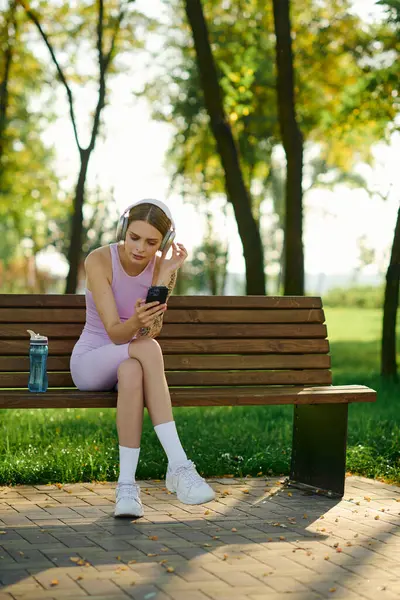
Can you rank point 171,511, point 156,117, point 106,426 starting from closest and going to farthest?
1. point 171,511
2. point 106,426
3. point 156,117

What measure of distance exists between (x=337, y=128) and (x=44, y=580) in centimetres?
1315

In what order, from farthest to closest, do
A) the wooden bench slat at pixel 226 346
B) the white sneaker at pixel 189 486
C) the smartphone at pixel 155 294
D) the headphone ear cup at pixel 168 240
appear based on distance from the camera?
the wooden bench slat at pixel 226 346 < the headphone ear cup at pixel 168 240 < the smartphone at pixel 155 294 < the white sneaker at pixel 189 486

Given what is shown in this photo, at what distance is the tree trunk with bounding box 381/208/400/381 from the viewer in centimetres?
1126

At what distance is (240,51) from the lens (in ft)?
60.3

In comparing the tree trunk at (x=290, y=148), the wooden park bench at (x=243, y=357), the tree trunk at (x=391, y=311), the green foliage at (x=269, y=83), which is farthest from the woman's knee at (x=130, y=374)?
the green foliage at (x=269, y=83)

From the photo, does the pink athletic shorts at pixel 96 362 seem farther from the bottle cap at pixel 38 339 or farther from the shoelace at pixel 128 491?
the shoelace at pixel 128 491

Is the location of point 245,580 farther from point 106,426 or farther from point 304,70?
point 304,70

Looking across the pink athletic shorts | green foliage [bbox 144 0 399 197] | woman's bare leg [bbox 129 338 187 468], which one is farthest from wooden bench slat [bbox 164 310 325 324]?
green foliage [bbox 144 0 399 197]

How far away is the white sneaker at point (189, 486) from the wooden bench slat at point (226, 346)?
1100 mm

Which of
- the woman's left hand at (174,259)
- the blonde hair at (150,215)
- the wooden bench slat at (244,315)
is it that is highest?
the blonde hair at (150,215)

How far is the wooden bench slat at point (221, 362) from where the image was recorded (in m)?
5.84

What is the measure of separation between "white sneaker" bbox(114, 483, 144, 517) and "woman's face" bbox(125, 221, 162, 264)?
117 centimetres

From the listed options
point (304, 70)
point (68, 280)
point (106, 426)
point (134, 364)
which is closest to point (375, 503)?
point (134, 364)

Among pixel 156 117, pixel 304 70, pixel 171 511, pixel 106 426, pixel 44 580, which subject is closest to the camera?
pixel 44 580
